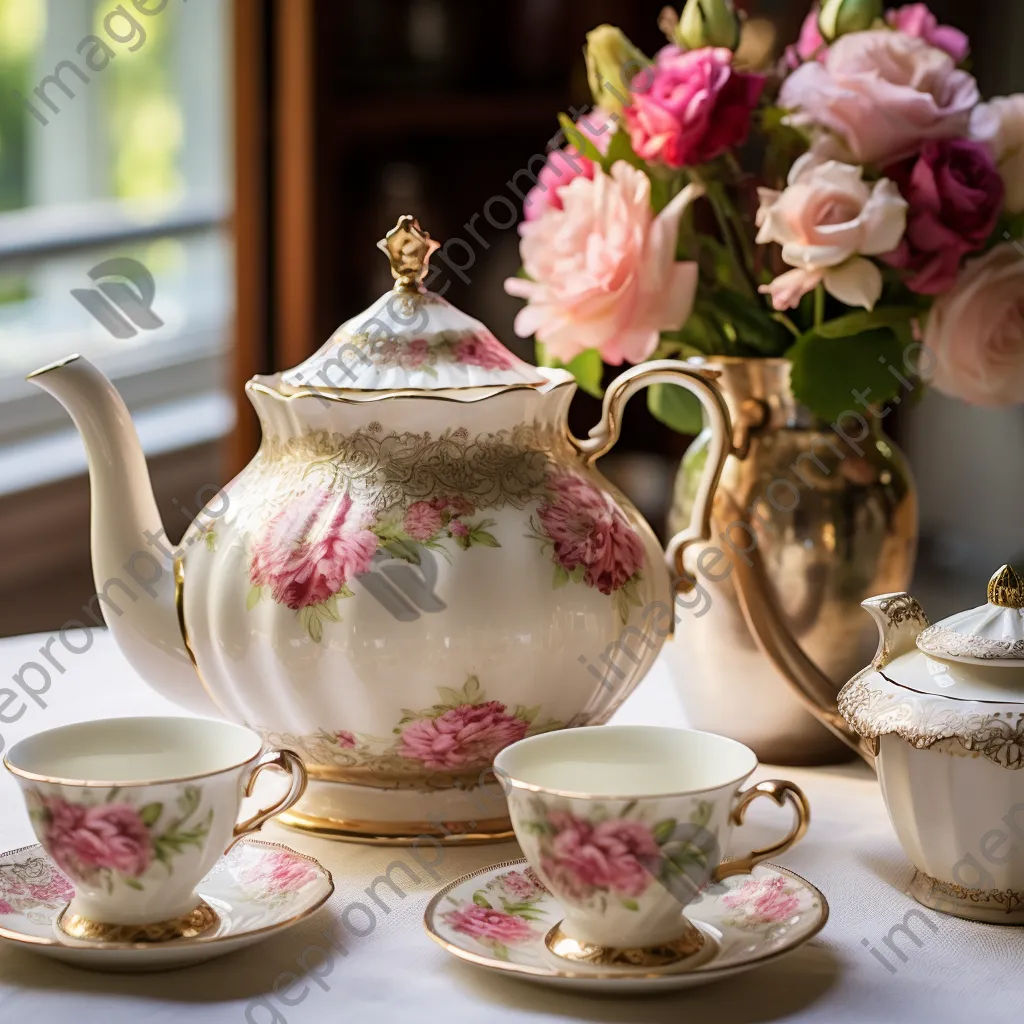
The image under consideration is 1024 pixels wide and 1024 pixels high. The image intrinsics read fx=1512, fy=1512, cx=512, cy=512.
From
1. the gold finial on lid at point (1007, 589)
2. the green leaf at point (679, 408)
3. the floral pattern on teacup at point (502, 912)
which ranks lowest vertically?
the floral pattern on teacup at point (502, 912)

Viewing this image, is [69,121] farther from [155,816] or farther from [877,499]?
[155,816]

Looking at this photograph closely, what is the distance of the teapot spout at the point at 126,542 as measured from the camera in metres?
0.82

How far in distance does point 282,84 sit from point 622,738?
6.00 feet

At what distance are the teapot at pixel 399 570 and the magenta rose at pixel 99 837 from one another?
6.1 inches

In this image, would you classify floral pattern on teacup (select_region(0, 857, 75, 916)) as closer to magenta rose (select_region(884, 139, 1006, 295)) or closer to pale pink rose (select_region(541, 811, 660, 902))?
pale pink rose (select_region(541, 811, 660, 902))

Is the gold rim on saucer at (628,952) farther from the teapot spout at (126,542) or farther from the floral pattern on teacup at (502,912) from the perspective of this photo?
the teapot spout at (126,542)

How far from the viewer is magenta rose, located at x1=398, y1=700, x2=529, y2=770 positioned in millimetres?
772

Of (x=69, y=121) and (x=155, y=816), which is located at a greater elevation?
(x=69, y=121)

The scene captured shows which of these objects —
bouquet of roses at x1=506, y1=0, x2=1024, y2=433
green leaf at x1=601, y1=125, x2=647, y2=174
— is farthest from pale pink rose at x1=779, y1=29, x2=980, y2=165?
green leaf at x1=601, y1=125, x2=647, y2=174

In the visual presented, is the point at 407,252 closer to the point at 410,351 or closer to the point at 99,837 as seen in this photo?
the point at 410,351

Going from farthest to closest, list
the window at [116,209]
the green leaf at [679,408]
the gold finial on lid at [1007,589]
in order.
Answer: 1. the window at [116,209]
2. the green leaf at [679,408]
3. the gold finial on lid at [1007,589]

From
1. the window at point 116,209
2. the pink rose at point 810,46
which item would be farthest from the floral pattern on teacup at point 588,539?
the window at point 116,209

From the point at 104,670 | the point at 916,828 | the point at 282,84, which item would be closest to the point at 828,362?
the point at 916,828

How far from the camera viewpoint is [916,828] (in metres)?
0.71
